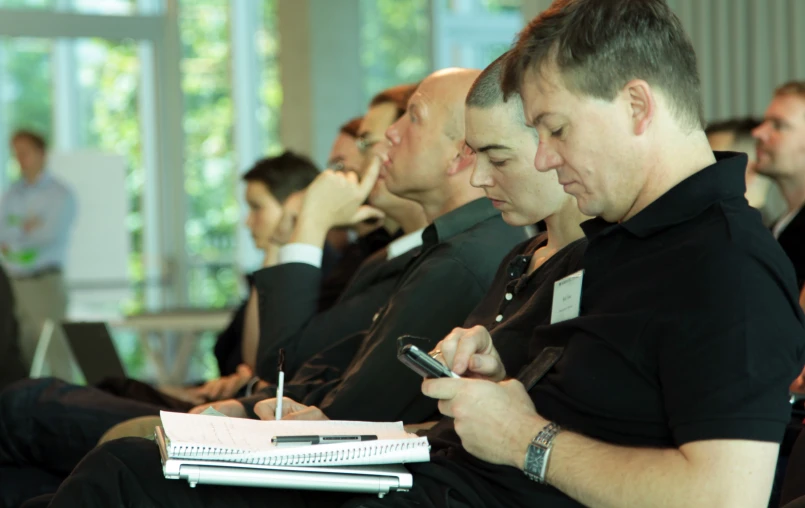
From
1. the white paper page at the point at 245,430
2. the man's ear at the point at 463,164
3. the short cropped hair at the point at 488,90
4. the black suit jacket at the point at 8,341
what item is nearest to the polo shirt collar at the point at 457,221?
the man's ear at the point at 463,164

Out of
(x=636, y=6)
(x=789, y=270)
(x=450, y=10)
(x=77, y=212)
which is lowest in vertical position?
(x=77, y=212)

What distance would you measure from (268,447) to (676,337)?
621 millimetres

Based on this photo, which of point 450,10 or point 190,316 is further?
point 450,10

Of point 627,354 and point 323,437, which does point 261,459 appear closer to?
point 323,437

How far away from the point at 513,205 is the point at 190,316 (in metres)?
4.90

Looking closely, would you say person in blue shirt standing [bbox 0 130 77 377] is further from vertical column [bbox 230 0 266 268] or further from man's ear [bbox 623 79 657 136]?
man's ear [bbox 623 79 657 136]

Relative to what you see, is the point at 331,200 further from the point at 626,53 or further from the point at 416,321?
the point at 626,53

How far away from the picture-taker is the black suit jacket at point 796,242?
324 cm

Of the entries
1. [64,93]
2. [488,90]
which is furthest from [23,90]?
[488,90]

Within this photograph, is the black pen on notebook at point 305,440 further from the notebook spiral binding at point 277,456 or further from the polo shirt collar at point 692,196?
the polo shirt collar at point 692,196

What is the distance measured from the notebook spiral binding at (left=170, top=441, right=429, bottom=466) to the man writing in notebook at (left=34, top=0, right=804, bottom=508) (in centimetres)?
8

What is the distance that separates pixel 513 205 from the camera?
2072 mm

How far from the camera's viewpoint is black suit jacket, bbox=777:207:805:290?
3242 mm

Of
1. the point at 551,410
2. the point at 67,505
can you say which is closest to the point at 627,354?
the point at 551,410
